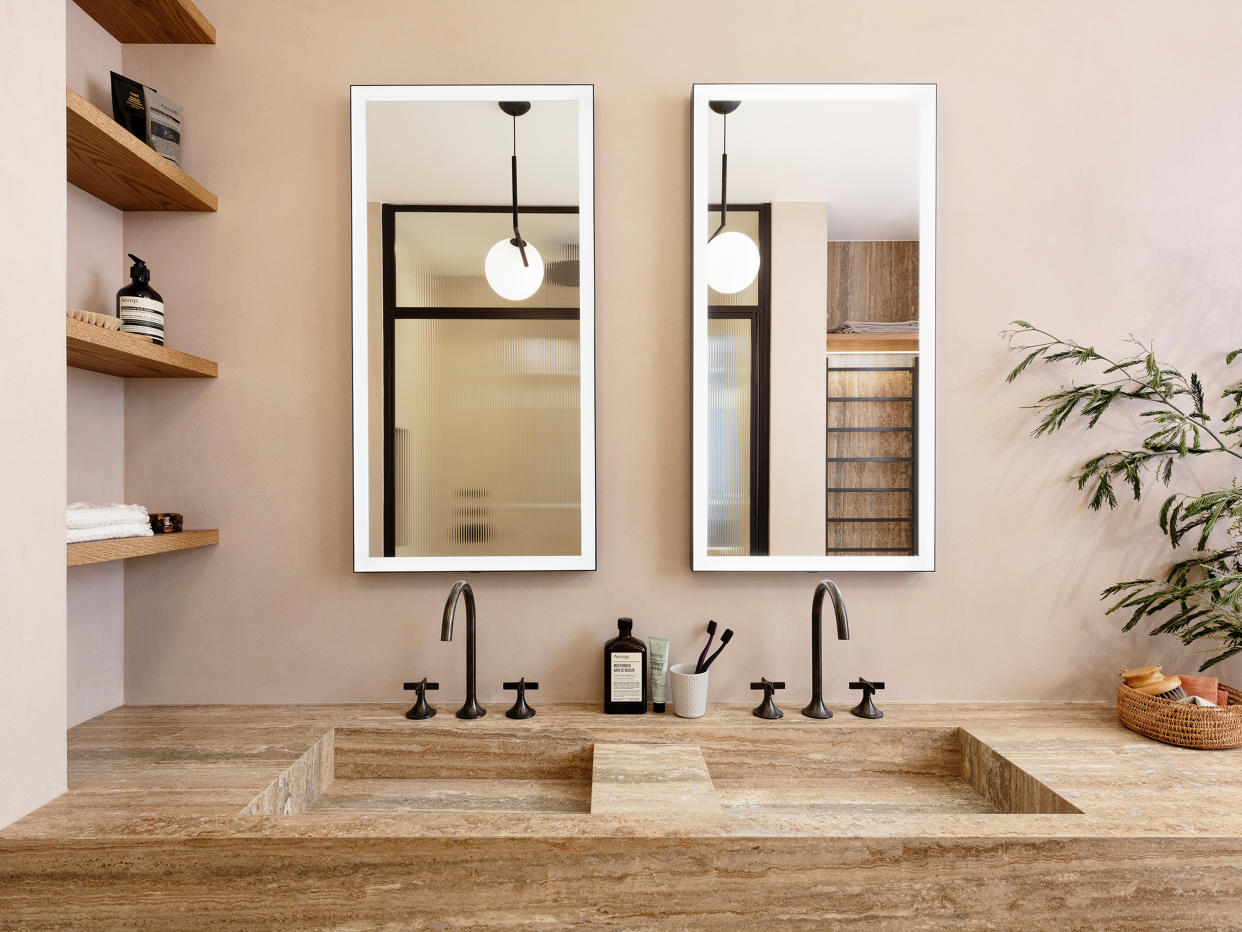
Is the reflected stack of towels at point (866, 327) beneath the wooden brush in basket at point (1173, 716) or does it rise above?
above

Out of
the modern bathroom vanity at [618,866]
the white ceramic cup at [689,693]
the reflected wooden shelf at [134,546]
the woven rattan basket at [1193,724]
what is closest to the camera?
the modern bathroom vanity at [618,866]

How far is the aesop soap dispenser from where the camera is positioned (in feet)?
4.49

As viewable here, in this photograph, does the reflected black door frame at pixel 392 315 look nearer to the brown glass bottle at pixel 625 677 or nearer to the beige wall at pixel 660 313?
the beige wall at pixel 660 313

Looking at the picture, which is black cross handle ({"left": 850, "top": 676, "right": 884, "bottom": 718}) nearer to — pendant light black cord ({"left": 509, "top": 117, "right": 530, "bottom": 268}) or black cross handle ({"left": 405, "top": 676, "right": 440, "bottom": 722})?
black cross handle ({"left": 405, "top": 676, "right": 440, "bottom": 722})

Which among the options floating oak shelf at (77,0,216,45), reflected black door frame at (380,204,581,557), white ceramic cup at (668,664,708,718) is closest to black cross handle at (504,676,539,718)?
white ceramic cup at (668,664,708,718)

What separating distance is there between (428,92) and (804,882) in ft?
5.39

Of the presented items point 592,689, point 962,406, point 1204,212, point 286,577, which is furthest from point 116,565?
point 1204,212

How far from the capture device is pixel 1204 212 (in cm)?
155

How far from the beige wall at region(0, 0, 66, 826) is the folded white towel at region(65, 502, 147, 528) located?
4.8 inches

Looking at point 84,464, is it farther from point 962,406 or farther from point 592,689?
point 962,406

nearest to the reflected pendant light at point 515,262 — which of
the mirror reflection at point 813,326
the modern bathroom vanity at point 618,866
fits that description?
the mirror reflection at point 813,326

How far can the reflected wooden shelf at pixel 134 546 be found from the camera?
3.79 ft

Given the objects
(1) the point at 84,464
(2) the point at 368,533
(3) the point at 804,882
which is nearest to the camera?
(3) the point at 804,882

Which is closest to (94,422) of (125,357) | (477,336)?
(125,357)
